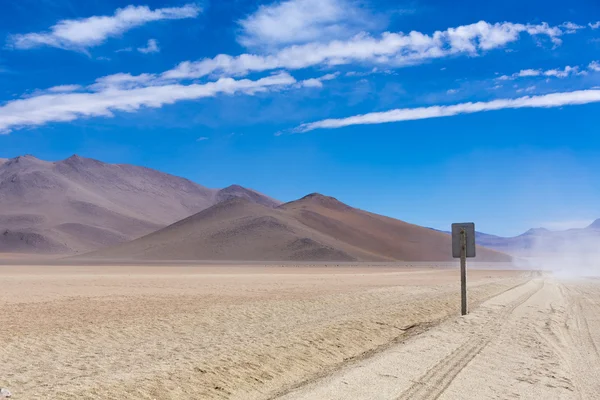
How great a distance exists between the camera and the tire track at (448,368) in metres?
8.41

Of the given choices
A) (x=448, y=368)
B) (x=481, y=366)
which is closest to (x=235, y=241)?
(x=481, y=366)

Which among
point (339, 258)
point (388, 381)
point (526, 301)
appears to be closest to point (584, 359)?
point (388, 381)

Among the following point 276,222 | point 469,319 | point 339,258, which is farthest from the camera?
point 276,222

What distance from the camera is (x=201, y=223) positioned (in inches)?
6102

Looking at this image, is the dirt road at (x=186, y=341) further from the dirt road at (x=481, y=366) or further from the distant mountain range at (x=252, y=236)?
the distant mountain range at (x=252, y=236)

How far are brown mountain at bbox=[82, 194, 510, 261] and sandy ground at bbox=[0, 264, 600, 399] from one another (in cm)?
9961

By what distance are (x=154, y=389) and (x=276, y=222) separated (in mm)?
134522

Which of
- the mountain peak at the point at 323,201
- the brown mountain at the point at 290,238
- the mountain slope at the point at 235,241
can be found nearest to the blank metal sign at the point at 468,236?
the brown mountain at the point at 290,238

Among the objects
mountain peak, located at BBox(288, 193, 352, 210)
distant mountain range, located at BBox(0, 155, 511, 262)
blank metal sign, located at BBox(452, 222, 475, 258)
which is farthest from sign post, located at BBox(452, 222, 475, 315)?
mountain peak, located at BBox(288, 193, 352, 210)

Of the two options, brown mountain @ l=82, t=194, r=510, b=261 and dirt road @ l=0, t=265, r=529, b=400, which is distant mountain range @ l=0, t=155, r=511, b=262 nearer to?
brown mountain @ l=82, t=194, r=510, b=261

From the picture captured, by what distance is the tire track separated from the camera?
8414 mm

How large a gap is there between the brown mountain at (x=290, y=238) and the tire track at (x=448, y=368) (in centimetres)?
10372

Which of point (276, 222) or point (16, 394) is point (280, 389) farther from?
point (276, 222)

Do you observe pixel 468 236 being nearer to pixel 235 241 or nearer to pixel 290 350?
pixel 290 350
